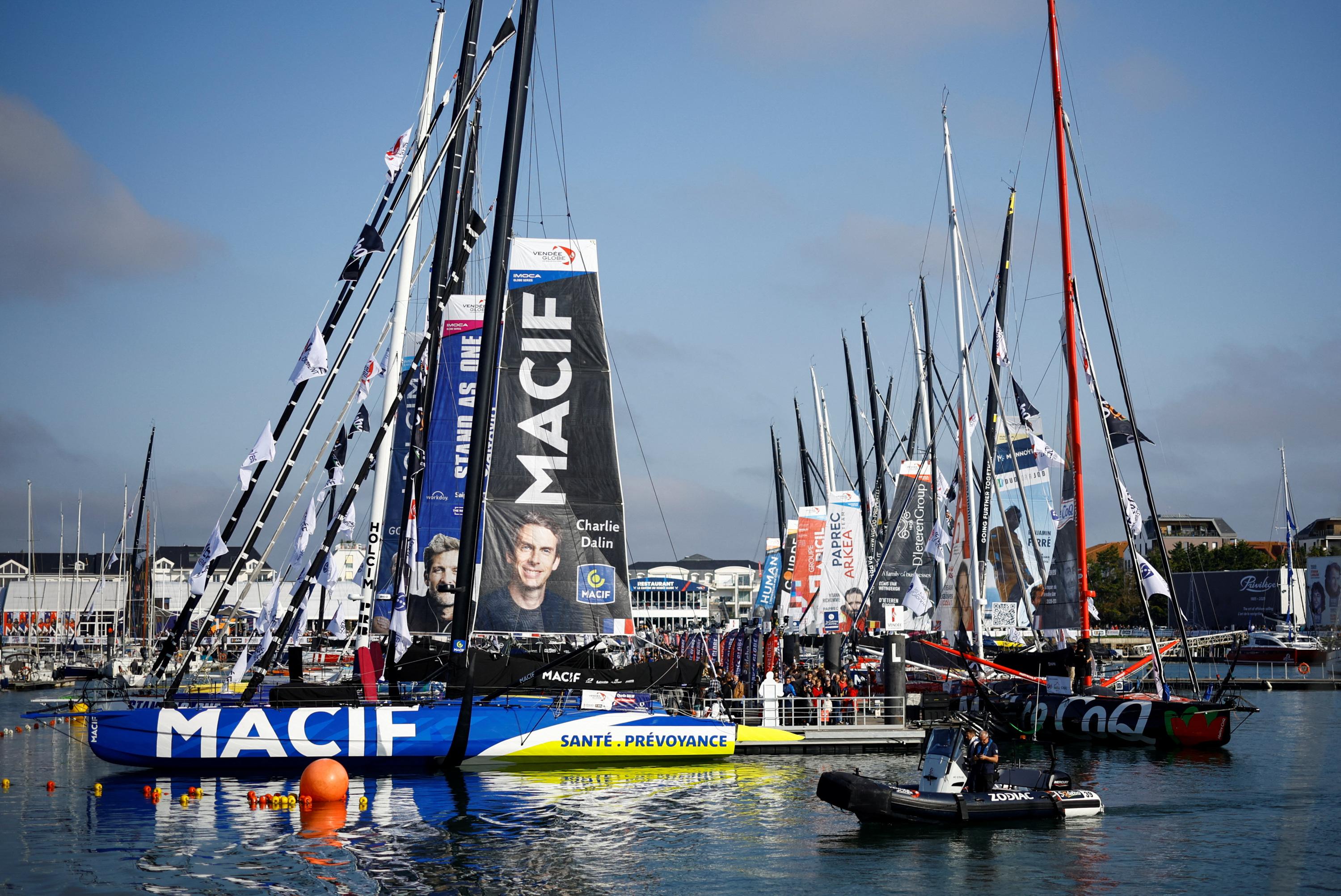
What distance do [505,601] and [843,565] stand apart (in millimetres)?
27900

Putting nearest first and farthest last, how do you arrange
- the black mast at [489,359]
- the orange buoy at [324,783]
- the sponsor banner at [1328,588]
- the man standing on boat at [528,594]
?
the sponsor banner at [1328,588] < the orange buoy at [324,783] < the black mast at [489,359] < the man standing on boat at [528,594]

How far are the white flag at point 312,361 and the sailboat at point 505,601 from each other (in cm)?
19

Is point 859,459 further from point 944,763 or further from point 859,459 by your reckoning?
point 944,763

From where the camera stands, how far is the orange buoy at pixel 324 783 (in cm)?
2519

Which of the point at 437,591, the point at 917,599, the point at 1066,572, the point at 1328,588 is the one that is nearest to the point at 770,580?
the point at 917,599

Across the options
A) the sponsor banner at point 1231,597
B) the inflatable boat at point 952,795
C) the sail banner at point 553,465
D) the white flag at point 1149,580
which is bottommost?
the inflatable boat at point 952,795

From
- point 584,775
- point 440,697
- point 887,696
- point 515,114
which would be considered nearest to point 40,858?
point 440,697

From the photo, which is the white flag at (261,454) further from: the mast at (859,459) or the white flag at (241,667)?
the mast at (859,459)

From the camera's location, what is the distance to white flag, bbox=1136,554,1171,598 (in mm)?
33844

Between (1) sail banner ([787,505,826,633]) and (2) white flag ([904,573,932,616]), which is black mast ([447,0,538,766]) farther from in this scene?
(1) sail banner ([787,505,826,633])

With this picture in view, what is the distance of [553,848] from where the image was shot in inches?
844

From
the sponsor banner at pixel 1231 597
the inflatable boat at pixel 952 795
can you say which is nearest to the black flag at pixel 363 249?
the inflatable boat at pixel 952 795

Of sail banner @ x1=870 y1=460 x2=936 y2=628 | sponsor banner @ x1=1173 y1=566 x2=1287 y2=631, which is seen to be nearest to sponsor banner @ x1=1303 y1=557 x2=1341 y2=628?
sail banner @ x1=870 y1=460 x2=936 y2=628

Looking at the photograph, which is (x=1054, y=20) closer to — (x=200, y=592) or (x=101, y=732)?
(x=200, y=592)
